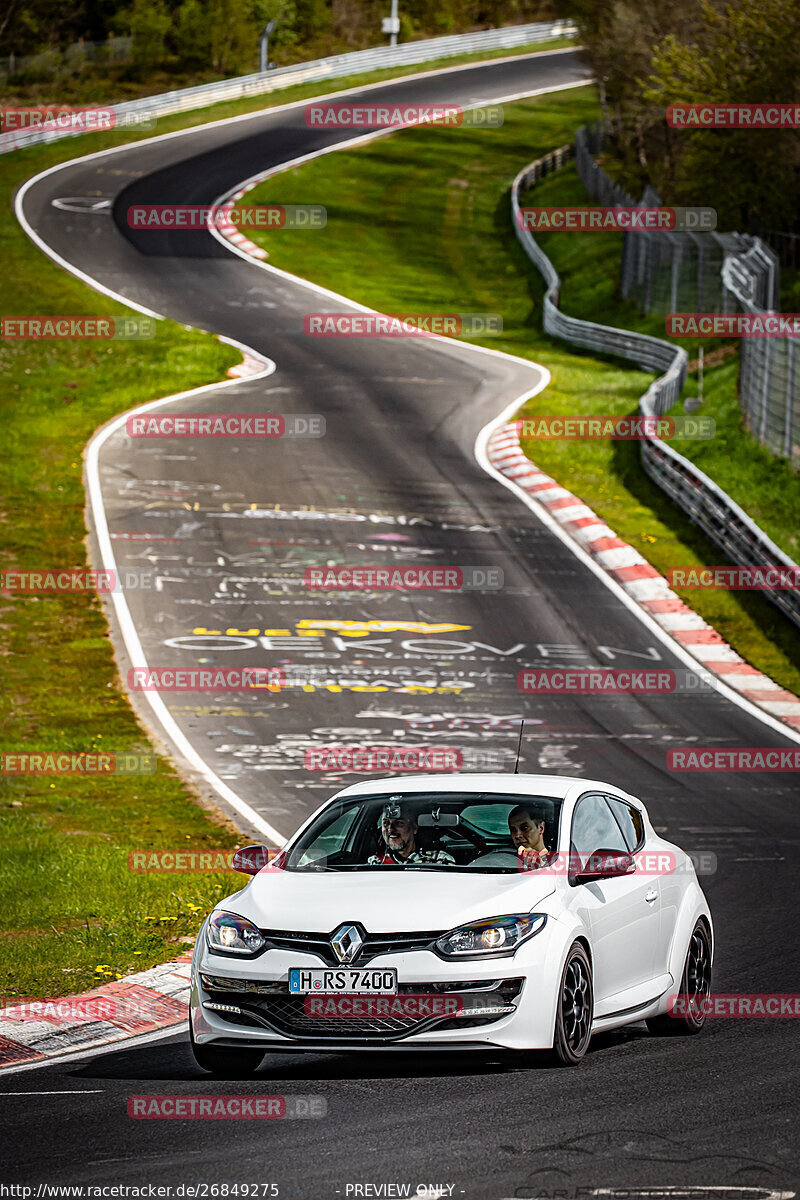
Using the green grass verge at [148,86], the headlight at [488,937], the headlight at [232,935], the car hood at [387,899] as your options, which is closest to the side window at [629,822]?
the car hood at [387,899]

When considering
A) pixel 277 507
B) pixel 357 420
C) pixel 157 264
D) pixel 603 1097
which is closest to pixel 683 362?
pixel 357 420

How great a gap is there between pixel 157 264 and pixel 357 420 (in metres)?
17.9

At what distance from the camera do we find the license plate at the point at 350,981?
25.8ft

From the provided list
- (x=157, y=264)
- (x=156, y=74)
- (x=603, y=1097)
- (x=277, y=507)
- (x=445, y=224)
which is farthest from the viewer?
(x=156, y=74)

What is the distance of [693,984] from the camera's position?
9.70 metres

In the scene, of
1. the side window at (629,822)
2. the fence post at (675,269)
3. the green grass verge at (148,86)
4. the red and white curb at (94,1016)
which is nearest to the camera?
the red and white curb at (94,1016)

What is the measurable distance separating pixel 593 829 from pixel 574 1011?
1.33 m

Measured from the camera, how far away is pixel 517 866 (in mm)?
8773

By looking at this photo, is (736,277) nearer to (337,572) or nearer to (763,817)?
(337,572)

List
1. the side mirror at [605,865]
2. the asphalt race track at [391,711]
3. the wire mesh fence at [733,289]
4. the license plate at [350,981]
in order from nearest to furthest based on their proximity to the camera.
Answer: the asphalt race track at [391,711]
the license plate at [350,981]
the side mirror at [605,865]
the wire mesh fence at [733,289]

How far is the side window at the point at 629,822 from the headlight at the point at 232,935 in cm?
252

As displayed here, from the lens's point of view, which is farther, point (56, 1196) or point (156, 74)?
point (156, 74)

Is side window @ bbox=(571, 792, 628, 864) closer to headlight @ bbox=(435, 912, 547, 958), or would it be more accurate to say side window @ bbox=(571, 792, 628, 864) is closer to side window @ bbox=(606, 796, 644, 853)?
side window @ bbox=(606, 796, 644, 853)

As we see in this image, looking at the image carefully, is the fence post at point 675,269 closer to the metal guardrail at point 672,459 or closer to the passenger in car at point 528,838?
the metal guardrail at point 672,459
